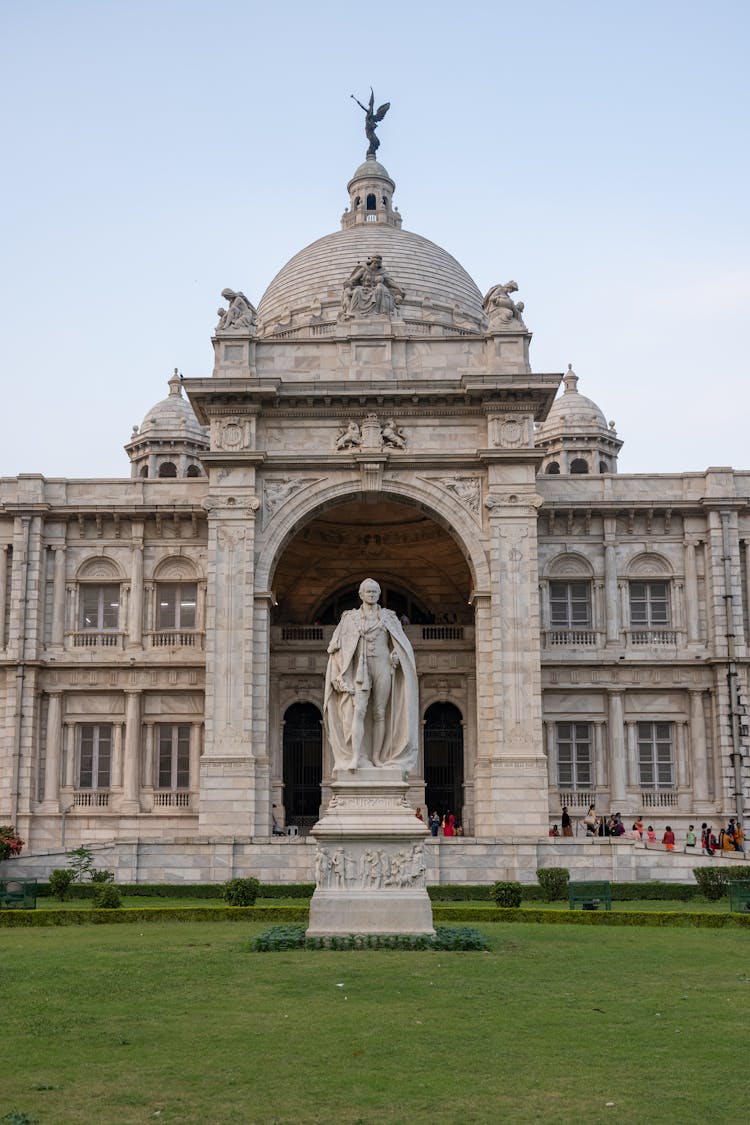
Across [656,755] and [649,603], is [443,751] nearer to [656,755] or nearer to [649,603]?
[656,755]

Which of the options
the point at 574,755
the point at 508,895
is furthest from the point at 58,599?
the point at 508,895

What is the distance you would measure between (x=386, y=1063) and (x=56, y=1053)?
8.93 ft

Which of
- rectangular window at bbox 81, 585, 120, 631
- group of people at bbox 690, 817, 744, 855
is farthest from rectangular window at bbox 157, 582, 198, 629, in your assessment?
group of people at bbox 690, 817, 744, 855

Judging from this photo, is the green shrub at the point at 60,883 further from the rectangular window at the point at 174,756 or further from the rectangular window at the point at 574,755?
the rectangular window at the point at 574,755

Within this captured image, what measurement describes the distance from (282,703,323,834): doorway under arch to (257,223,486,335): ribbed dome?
20.2m

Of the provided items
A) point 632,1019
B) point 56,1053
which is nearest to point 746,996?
point 632,1019

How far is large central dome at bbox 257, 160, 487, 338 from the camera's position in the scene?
197 ft

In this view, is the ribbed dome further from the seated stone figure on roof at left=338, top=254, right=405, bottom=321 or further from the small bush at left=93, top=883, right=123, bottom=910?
the small bush at left=93, top=883, right=123, bottom=910

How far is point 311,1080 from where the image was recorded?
33.0 ft

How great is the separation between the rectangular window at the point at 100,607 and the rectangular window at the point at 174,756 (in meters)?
4.12

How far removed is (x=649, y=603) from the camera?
4616 cm

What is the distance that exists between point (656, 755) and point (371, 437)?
48.0ft

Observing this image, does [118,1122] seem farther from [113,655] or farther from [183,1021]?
[113,655]

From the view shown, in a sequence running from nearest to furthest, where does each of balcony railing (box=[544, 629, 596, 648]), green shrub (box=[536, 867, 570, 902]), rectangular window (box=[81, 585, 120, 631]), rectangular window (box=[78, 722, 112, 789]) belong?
green shrub (box=[536, 867, 570, 902]) → rectangular window (box=[78, 722, 112, 789]) → balcony railing (box=[544, 629, 596, 648]) → rectangular window (box=[81, 585, 120, 631])
